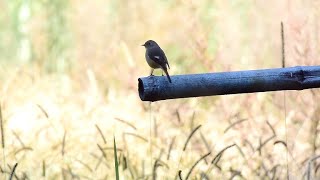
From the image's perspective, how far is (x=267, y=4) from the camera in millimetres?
4527

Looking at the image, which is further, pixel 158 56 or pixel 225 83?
pixel 158 56

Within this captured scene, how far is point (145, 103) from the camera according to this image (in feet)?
11.3

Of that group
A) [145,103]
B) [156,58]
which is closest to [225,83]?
[156,58]

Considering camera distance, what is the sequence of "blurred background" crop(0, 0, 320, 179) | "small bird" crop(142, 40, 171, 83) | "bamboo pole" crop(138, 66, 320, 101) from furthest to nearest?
"blurred background" crop(0, 0, 320, 179), "small bird" crop(142, 40, 171, 83), "bamboo pole" crop(138, 66, 320, 101)

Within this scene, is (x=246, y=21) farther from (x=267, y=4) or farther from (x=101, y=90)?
(x=101, y=90)

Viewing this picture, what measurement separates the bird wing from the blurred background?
0.22 m

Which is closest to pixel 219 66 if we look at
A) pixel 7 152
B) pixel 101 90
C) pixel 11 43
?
pixel 101 90

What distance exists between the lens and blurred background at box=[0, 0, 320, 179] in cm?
264

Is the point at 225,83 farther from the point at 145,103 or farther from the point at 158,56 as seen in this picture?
the point at 145,103

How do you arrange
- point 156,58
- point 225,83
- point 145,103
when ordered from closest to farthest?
point 225,83 → point 156,58 → point 145,103

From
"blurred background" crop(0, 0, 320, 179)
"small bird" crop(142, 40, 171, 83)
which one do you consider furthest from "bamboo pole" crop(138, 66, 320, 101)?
"small bird" crop(142, 40, 171, 83)

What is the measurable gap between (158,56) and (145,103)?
121cm

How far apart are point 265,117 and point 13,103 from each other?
3.12ft

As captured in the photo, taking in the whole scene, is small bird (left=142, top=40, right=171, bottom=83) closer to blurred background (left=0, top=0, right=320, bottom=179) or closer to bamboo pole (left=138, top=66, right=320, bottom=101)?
blurred background (left=0, top=0, right=320, bottom=179)
